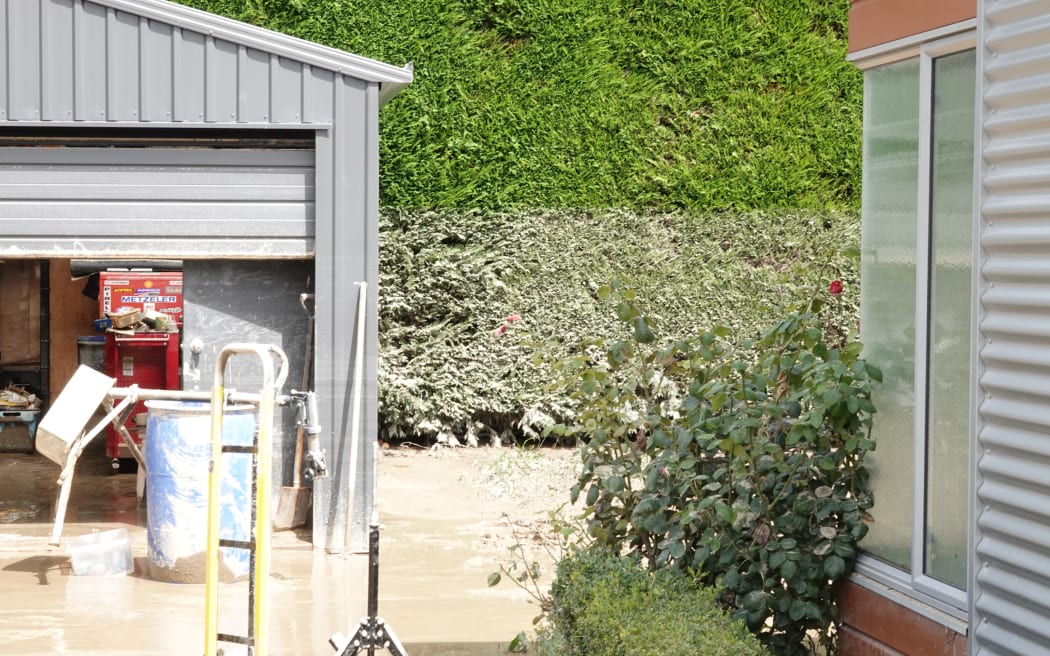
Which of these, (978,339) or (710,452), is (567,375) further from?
(978,339)

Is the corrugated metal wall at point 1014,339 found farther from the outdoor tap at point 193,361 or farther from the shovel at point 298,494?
the outdoor tap at point 193,361

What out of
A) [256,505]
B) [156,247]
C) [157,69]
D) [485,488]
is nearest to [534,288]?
[485,488]

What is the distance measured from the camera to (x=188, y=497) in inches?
281

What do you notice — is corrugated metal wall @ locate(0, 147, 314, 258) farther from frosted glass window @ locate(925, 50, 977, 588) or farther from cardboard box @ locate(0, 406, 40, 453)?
frosted glass window @ locate(925, 50, 977, 588)

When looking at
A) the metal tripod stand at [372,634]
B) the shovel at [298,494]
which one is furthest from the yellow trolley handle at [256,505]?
the shovel at [298,494]

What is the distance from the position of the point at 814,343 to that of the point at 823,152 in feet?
24.5

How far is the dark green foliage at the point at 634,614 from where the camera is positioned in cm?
369

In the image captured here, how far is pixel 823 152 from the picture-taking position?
457 inches

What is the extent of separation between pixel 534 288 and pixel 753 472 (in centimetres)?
692

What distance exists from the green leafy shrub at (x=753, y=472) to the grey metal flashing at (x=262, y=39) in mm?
A: 3728

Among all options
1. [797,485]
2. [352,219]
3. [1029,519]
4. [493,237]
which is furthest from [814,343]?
[493,237]

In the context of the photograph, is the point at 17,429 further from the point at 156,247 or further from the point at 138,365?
the point at 156,247

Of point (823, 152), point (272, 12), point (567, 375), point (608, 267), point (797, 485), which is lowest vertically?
point (797, 485)

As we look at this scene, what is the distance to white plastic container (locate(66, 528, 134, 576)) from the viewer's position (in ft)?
23.5
